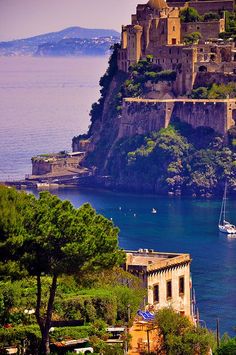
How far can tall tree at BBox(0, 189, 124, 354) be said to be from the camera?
33.3 meters

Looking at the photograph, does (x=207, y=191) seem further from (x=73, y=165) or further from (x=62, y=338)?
(x=62, y=338)

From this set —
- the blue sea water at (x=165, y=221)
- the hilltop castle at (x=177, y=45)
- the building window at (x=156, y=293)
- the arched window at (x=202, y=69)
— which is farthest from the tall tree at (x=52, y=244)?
the arched window at (x=202, y=69)

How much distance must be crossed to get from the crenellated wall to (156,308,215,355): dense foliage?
59.7 meters

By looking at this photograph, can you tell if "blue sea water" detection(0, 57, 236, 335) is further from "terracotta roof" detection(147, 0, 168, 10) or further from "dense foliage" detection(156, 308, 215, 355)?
"dense foliage" detection(156, 308, 215, 355)

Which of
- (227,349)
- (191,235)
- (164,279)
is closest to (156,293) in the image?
(164,279)

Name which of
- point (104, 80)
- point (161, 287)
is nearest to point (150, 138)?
point (104, 80)

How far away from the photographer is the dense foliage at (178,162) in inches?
3718

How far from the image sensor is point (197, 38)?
97.0m

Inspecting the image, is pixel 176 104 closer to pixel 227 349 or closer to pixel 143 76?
pixel 143 76

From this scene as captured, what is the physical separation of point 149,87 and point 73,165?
684 cm

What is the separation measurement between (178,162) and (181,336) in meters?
61.0

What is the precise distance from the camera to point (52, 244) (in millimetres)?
33531

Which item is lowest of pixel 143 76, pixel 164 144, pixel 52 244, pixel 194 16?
pixel 164 144

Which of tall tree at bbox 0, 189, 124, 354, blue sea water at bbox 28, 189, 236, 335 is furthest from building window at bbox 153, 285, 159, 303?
blue sea water at bbox 28, 189, 236, 335
